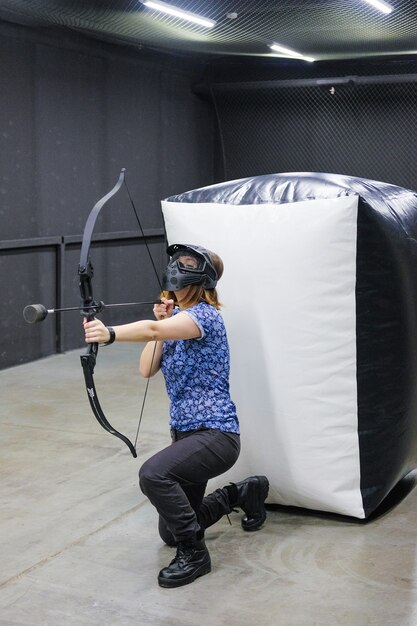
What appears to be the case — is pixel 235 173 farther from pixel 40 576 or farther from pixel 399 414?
pixel 40 576

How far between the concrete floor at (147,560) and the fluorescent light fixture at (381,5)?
11.7ft

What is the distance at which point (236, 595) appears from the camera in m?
3.11

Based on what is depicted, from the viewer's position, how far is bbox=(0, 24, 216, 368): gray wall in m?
7.41

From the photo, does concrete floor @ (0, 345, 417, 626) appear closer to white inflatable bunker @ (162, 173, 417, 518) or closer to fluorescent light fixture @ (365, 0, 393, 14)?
white inflatable bunker @ (162, 173, 417, 518)

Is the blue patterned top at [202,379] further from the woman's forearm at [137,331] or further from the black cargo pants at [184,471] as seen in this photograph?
the woman's forearm at [137,331]

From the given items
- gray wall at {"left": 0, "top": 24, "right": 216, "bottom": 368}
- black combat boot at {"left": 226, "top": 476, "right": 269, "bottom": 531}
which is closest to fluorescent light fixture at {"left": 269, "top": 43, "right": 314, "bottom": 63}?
gray wall at {"left": 0, "top": 24, "right": 216, "bottom": 368}

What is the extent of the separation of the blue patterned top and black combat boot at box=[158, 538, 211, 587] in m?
0.42

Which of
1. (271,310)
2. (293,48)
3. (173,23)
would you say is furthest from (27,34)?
(271,310)

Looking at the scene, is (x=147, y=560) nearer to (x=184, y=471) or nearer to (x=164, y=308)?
(x=184, y=471)

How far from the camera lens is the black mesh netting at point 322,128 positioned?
31.1 feet

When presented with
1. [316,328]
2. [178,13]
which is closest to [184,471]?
[316,328]

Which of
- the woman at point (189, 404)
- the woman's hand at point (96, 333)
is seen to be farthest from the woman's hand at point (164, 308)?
the woman's hand at point (96, 333)

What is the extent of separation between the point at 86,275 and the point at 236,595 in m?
1.20

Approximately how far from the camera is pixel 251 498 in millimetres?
3674
